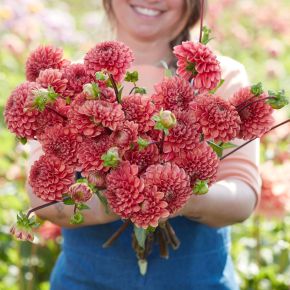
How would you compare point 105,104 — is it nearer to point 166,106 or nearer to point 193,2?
point 166,106

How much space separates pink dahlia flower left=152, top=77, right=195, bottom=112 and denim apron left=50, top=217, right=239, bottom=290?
0.51m

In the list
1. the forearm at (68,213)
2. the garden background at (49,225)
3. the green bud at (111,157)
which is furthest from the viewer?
the garden background at (49,225)

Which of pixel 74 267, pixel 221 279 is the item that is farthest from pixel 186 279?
pixel 74 267

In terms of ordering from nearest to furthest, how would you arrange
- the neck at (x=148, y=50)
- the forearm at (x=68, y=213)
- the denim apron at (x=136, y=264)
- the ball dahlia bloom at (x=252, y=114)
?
the ball dahlia bloom at (x=252, y=114), the forearm at (x=68, y=213), the denim apron at (x=136, y=264), the neck at (x=148, y=50)

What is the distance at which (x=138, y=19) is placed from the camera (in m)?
1.55

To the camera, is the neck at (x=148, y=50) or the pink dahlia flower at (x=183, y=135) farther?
the neck at (x=148, y=50)

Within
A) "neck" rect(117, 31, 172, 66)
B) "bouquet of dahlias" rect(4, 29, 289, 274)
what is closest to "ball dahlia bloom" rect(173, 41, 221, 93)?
"bouquet of dahlias" rect(4, 29, 289, 274)

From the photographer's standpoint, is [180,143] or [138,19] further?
[138,19]

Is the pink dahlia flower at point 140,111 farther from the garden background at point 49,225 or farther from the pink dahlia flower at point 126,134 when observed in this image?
the garden background at point 49,225

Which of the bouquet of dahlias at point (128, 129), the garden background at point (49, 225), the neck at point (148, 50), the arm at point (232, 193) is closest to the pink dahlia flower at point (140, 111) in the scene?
the bouquet of dahlias at point (128, 129)

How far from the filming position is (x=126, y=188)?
0.94 meters

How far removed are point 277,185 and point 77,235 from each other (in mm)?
678

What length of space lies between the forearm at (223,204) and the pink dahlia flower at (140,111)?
31 centimetres

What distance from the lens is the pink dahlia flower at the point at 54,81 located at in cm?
100
